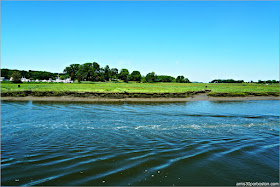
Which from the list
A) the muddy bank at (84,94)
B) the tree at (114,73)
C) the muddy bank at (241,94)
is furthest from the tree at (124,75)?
the muddy bank at (84,94)

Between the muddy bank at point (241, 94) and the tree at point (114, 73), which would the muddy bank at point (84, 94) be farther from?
the tree at point (114, 73)

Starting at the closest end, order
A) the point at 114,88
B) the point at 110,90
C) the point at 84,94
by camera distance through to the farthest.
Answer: the point at 84,94 → the point at 110,90 → the point at 114,88

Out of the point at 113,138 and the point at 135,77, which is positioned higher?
the point at 135,77

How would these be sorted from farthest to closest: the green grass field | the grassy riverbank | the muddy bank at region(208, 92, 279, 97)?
1. the muddy bank at region(208, 92, 279, 97)
2. the green grass field
3. the grassy riverbank

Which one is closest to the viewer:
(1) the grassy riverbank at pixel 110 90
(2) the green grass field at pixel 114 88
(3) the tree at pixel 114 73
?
(1) the grassy riverbank at pixel 110 90

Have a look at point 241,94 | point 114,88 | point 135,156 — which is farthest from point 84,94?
point 241,94

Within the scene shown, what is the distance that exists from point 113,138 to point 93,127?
11.2ft

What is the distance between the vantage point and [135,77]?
18762cm

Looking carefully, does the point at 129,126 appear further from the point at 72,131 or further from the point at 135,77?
the point at 135,77

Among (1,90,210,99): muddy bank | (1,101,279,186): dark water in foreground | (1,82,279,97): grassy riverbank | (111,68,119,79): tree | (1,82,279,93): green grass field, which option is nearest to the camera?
(1,101,279,186): dark water in foreground

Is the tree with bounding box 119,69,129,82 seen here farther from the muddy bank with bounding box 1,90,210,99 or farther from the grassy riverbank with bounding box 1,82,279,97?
the muddy bank with bounding box 1,90,210,99

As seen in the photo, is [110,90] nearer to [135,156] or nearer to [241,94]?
[241,94]

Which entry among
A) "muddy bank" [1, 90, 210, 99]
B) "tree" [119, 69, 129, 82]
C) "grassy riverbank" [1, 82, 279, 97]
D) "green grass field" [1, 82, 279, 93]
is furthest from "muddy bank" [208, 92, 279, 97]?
"tree" [119, 69, 129, 82]

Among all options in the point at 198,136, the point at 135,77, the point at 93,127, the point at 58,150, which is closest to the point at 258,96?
the point at 198,136
